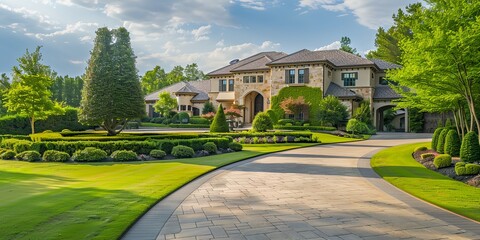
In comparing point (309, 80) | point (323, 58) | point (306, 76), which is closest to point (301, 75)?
point (306, 76)

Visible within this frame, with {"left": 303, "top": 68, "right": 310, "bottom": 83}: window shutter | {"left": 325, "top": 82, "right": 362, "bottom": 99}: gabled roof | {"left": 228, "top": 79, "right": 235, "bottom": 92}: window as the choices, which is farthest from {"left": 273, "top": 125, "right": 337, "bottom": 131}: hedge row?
{"left": 228, "top": 79, "right": 235, "bottom": 92}: window

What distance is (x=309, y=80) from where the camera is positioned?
45500 millimetres

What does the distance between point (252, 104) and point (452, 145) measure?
3659 cm

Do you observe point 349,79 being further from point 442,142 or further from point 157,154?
point 157,154

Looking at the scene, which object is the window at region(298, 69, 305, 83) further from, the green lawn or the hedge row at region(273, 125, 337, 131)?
the green lawn

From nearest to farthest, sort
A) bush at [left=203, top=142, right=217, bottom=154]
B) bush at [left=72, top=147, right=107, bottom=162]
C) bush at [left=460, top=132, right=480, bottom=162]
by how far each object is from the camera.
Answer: bush at [left=460, top=132, right=480, bottom=162]
bush at [left=72, top=147, right=107, bottom=162]
bush at [left=203, top=142, right=217, bottom=154]

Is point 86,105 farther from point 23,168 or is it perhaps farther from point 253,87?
point 253,87

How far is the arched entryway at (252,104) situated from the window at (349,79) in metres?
11.6

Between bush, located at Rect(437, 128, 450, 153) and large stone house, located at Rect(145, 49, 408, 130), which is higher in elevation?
large stone house, located at Rect(145, 49, 408, 130)

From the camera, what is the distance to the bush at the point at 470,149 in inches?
576

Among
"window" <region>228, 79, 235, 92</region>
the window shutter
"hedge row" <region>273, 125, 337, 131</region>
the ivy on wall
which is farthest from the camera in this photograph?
→ "window" <region>228, 79, 235, 92</region>

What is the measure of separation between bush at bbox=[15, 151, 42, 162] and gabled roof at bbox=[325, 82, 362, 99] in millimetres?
34273

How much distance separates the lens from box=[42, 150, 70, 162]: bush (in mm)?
17688

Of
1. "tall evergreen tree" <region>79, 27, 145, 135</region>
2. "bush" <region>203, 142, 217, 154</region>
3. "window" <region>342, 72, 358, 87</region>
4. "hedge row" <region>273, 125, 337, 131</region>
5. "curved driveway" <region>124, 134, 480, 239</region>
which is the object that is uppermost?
"window" <region>342, 72, 358, 87</region>
